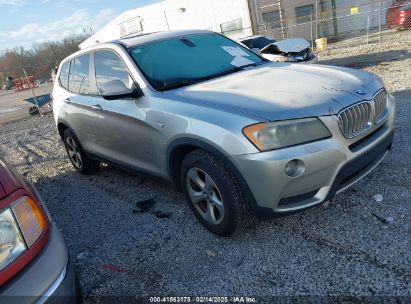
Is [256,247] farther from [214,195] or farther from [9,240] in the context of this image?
[9,240]

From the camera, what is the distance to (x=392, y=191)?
3.52m

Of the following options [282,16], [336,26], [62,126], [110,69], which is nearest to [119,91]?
[110,69]

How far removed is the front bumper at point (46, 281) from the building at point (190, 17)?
20.3 meters

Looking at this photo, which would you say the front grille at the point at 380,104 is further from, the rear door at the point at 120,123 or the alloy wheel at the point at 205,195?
the rear door at the point at 120,123

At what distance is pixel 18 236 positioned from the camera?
189 cm

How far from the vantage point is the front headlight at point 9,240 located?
6.02ft

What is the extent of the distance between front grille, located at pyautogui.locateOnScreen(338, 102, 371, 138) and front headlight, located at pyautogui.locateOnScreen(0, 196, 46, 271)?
209cm

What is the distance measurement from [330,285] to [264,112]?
4.08 ft

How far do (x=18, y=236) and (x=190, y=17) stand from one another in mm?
25229

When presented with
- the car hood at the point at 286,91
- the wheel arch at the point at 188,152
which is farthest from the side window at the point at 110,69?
the wheel arch at the point at 188,152

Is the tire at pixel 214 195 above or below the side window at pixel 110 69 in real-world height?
below

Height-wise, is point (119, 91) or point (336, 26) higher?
point (119, 91)

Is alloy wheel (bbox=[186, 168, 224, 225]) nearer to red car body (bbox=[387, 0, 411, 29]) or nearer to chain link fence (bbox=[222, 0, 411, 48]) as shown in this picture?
red car body (bbox=[387, 0, 411, 29])

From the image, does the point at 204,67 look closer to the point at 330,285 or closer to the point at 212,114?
the point at 212,114
